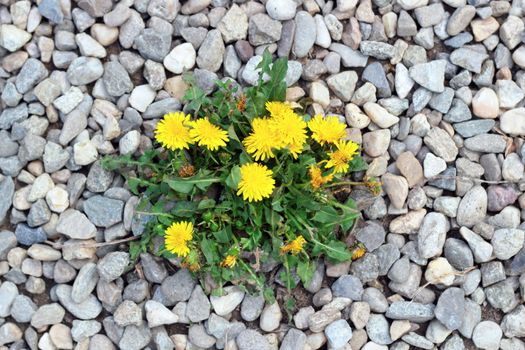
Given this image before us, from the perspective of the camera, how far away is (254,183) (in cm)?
332

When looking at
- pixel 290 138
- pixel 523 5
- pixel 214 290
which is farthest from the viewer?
pixel 523 5

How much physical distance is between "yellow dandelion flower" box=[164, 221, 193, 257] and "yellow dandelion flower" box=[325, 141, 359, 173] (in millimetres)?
783

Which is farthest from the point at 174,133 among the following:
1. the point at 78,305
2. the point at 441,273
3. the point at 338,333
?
the point at 441,273

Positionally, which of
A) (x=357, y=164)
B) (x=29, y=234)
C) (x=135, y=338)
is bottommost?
(x=135, y=338)

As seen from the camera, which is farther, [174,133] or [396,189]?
[396,189]

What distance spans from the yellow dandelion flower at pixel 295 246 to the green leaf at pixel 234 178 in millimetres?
407

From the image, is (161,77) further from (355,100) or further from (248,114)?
(355,100)

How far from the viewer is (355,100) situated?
12.8 ft

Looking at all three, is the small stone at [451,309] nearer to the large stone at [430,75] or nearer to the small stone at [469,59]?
the large stone at [430,75]

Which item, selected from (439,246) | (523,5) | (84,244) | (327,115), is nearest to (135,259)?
(84,244)

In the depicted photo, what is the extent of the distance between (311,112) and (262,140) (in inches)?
23.4

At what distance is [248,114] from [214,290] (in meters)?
0.96

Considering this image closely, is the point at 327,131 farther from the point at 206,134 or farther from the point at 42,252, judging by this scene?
the point at 42,252

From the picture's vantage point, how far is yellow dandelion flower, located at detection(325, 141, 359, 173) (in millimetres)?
3469
